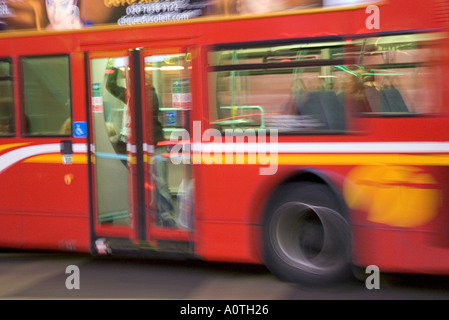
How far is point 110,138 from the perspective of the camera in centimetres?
881

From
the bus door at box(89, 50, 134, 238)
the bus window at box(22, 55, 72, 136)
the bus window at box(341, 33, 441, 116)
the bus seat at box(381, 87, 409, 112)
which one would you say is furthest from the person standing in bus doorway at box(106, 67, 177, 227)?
the bus seat at box(381, 87, 409, 112)

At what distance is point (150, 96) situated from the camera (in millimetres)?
8523

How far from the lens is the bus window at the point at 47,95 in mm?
8945

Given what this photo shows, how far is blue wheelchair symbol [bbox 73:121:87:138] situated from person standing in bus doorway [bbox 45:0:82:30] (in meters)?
1.00

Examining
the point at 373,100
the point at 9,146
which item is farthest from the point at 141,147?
the point at 373,100

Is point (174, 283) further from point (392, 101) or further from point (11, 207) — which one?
point (392, 101)

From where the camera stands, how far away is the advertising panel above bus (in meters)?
7.74

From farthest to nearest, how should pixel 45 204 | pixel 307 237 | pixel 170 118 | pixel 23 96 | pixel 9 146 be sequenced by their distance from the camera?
pixel 9 146
pixel 23 96
pixel 45 204
pixel 170 118
pixel 307 237

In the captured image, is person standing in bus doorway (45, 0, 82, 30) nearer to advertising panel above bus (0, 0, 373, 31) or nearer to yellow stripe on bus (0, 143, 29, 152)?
advertising panel above bus (0, 0, 373, 31)

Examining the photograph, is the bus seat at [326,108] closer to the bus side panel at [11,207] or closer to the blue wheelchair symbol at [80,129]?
the blue wheelchair symbol at [80,129]

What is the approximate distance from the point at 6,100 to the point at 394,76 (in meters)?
4.44

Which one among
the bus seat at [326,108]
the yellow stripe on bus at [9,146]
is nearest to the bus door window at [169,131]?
the bus seat at [326,108]

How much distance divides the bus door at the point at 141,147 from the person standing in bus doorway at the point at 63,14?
414 mm
